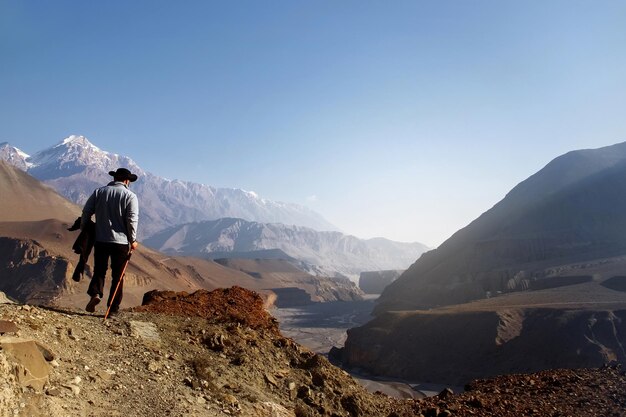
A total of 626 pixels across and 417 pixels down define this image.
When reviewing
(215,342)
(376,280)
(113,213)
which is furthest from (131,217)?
(376,280)

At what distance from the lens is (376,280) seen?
171m

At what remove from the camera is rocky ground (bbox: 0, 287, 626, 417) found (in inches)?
155

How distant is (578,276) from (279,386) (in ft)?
234

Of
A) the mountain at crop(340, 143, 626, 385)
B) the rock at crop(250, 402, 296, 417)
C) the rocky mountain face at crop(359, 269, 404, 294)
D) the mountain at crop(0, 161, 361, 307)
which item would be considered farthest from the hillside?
the rocky mountain face at crop(359, 269, 404, 294)

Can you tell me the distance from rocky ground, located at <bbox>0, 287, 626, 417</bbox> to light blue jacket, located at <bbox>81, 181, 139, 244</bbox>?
3.80 ft

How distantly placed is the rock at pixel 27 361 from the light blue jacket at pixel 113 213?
206cm

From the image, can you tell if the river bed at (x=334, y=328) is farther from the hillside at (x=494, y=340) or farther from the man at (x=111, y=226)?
the man at (x=111, y=226)

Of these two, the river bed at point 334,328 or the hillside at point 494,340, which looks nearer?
the river bed at point 334,328

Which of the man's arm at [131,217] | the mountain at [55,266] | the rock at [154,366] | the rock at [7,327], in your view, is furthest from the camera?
the mountain at [55,266]

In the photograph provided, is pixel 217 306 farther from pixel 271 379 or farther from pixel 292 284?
pixel 292 284

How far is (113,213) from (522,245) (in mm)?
91274

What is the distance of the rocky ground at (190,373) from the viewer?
3945 millimetres

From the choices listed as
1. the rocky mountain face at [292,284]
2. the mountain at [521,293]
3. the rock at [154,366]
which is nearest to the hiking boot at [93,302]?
the rock at [154,366]

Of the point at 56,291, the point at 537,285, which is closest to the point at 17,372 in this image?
the point at 56,291
